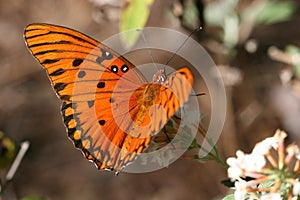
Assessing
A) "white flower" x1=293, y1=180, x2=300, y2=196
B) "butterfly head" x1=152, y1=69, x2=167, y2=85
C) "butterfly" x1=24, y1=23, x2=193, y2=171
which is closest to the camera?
"white flower" x1=293, y1=180, x2=300, y2=196

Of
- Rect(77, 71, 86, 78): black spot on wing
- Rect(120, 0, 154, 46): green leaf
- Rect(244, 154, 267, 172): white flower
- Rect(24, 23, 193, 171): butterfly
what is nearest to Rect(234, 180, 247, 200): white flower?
Rect(244, 154, 267, 172): white flower

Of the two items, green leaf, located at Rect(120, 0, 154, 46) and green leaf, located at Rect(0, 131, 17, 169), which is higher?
green leaf, located at Rect(120, 0, 154, 46)

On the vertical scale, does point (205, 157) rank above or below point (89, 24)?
below

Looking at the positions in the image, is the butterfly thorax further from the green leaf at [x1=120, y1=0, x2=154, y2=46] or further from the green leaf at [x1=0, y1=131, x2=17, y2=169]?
the green leaf at [x1=0, y1=131, x2=17, y2=169]

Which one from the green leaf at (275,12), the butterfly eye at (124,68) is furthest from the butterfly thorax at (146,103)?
the green leaf at (275,12)

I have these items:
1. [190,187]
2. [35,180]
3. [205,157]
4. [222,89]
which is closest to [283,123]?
[222,89]

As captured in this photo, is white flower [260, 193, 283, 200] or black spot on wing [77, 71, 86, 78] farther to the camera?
black spot on wing [77, 71, 86, 78]

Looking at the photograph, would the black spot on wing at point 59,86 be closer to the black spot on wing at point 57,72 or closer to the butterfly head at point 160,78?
the black spot on wing at point 57,72

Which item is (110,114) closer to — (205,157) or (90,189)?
(205,157)
